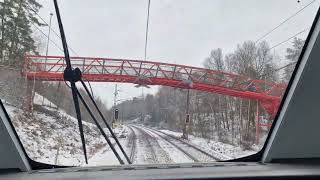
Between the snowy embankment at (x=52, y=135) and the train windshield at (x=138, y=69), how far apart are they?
10 millimetres

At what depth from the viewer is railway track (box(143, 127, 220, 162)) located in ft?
11.2

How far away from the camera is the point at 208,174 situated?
7.73 feet

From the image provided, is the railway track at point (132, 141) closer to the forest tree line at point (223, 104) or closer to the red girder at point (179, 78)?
the forest tree line at point (223, 104)

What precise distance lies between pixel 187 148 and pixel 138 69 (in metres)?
1.11

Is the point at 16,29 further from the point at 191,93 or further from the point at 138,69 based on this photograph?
the point at 191,93

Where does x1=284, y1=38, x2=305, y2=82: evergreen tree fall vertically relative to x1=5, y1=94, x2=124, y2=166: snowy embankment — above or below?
above

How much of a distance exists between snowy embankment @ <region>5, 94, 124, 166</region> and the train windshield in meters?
0.01

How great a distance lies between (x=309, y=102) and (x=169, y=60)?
3.71 feet

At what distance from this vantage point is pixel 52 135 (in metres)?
3.36

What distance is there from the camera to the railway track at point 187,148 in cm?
342

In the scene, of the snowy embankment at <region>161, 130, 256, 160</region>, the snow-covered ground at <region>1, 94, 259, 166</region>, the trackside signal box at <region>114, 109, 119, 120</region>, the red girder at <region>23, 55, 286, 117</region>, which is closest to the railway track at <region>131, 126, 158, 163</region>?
the snow-covered ground at <region>1, 94, 259, 166</region>

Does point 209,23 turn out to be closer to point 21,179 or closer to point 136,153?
point 136,153

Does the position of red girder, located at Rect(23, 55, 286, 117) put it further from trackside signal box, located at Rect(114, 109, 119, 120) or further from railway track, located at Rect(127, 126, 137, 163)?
railway track, located at Rect(127, 126, 137, 163)

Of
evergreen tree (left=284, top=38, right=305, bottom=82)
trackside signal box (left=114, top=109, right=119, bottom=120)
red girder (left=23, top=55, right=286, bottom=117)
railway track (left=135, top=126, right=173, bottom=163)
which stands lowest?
railway track (left=135, top=126, right=173, bottom=163)
